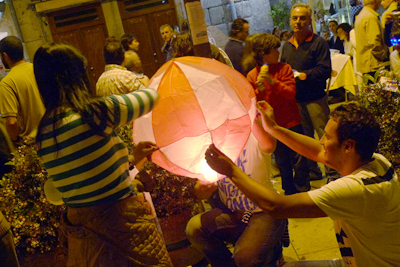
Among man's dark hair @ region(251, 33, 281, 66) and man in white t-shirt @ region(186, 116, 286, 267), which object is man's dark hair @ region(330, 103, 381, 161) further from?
man's dark hair @ region(251, 33, 281, 66)

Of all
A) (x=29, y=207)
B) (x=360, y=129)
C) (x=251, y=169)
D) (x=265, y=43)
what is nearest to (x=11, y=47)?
(x=29, y=207)

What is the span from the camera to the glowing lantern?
195 centimetres

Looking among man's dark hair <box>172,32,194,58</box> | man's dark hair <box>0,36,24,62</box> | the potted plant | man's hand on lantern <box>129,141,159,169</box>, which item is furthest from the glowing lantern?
man's dark hair <box>0,36,24,62</box>

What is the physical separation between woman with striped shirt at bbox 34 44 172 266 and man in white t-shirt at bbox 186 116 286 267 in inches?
26.9

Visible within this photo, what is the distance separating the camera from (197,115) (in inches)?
76.0

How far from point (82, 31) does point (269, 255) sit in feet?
31.1

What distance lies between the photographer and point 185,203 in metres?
3.58

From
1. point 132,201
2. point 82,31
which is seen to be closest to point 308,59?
point 132,201

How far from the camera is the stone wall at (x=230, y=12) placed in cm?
1057

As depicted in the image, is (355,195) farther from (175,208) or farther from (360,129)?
(175,208)

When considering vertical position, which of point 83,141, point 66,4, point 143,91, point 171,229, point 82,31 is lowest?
point 171,229

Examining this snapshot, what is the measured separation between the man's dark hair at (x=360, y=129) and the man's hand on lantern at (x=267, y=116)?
58cm

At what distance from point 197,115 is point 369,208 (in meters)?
0.92

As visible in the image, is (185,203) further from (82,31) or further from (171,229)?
(82,31)
